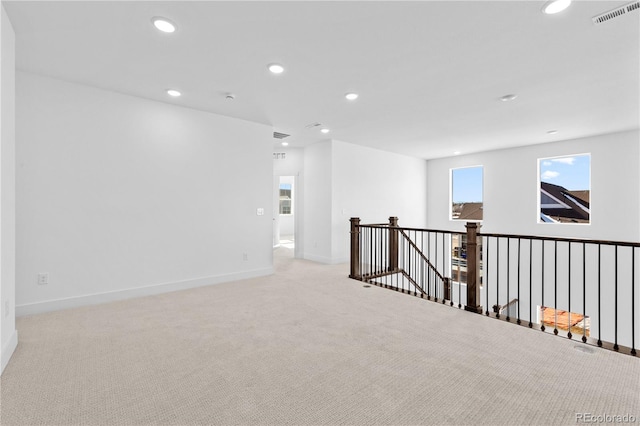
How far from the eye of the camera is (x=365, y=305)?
368cm

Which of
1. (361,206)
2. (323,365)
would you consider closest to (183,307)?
(323,365)

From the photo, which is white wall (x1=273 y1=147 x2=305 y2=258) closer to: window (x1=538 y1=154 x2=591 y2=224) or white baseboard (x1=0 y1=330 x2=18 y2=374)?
white baseboard (x1=0 y1=330 x2=18 y2=374)

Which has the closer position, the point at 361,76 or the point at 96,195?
the point at 361,76

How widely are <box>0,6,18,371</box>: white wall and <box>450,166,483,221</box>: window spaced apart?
8.92 metres

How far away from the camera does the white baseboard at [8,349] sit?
7.07ft

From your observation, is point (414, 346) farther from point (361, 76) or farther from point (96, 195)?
point (96, 195)

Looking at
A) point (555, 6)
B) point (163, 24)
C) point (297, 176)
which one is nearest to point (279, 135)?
point (297, 176)

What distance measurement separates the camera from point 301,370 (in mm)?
2168

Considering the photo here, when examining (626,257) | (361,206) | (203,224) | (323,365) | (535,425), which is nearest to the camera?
(535,425)

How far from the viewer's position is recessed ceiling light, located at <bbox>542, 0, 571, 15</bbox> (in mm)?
2188

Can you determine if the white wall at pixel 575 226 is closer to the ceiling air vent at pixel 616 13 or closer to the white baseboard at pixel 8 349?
the ceiling air vent at pixel 616 13

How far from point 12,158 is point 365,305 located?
12.2ft

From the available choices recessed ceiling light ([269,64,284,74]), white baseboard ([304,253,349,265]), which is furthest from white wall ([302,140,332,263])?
recessed ceiling light ([269,64,284,74])

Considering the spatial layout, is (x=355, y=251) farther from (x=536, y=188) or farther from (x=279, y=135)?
(x=536, y=188)
